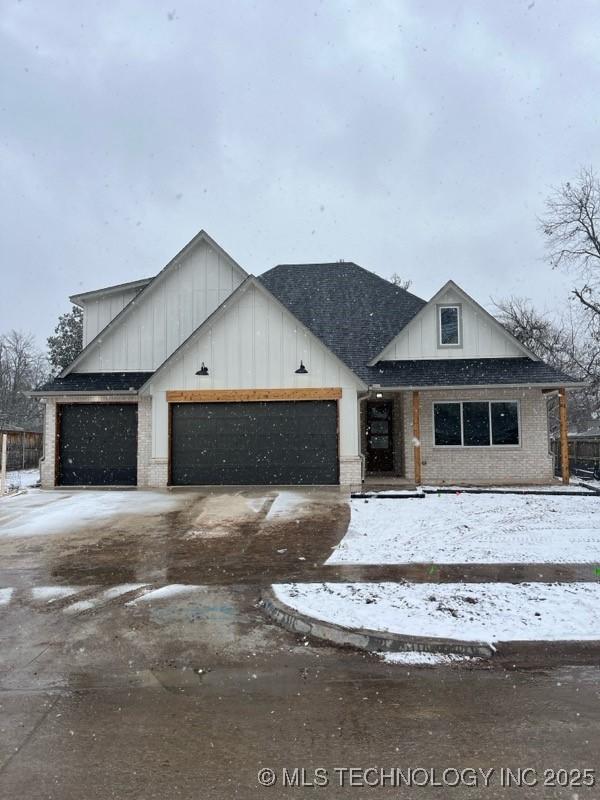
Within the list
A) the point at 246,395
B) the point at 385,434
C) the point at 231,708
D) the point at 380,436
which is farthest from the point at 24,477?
the point at 231,708

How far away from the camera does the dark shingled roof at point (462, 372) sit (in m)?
15.7

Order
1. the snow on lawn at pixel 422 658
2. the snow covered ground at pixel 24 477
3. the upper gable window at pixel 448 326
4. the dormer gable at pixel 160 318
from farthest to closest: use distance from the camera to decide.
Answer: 1. the snow covered ground at pixel 24 477
2. the dormer gable at pixel 160 318
3. the upper gable window at pixel 448 326
4. the snow on lawn at pixel 422 658

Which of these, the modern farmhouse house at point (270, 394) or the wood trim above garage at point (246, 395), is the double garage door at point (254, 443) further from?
the wood trim above garage at point (246, 395)

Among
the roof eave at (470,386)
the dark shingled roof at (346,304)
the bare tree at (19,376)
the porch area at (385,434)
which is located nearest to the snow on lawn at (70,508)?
the roof eave at (470,386)

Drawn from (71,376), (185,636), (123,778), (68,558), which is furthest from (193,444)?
(123,778)

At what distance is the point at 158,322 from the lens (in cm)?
1770

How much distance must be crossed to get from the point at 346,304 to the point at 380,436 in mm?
5213

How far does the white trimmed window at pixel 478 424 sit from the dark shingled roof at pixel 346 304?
124 inches

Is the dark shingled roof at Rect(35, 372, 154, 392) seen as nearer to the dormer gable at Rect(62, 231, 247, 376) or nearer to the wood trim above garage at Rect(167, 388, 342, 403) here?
the dormer gable at Rect(62, 231, 247, 376)

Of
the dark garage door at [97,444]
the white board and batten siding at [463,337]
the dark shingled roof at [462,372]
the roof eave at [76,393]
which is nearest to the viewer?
the dark shingled roof at [462,372]

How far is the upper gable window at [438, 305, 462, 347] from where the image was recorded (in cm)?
1702

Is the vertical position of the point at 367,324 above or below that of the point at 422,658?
above

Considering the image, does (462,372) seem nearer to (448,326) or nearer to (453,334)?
(453,334)

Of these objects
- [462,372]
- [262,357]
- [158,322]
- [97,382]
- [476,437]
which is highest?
[158,322]
